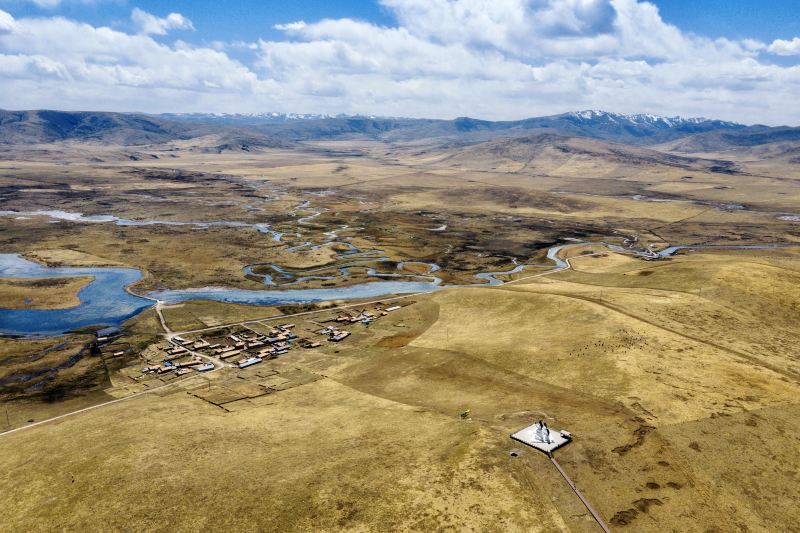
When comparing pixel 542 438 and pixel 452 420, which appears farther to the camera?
pixel 452 420

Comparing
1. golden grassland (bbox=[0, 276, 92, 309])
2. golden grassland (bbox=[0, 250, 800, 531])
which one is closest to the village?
golden grassland (bbox=[0, 250, 800, 531])

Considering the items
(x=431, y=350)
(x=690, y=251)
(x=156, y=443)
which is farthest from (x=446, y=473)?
(x=690, y=251)

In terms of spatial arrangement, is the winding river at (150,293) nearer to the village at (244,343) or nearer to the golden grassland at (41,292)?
the golden grassland at (41,292)

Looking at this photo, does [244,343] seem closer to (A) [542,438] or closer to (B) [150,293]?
(B) [150,293]

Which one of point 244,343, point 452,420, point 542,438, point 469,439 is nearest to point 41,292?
point 244,343

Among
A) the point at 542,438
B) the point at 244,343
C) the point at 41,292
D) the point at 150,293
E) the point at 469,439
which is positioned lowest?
the point at 150,293

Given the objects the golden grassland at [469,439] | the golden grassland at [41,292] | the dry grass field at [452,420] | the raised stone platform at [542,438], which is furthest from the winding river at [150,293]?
the raised stone platform at [542,438]

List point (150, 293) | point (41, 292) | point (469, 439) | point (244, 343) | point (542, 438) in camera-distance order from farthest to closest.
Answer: point (150, 293), point (41, 292), point (244, 343), point (469, 439), point (542, 438)
